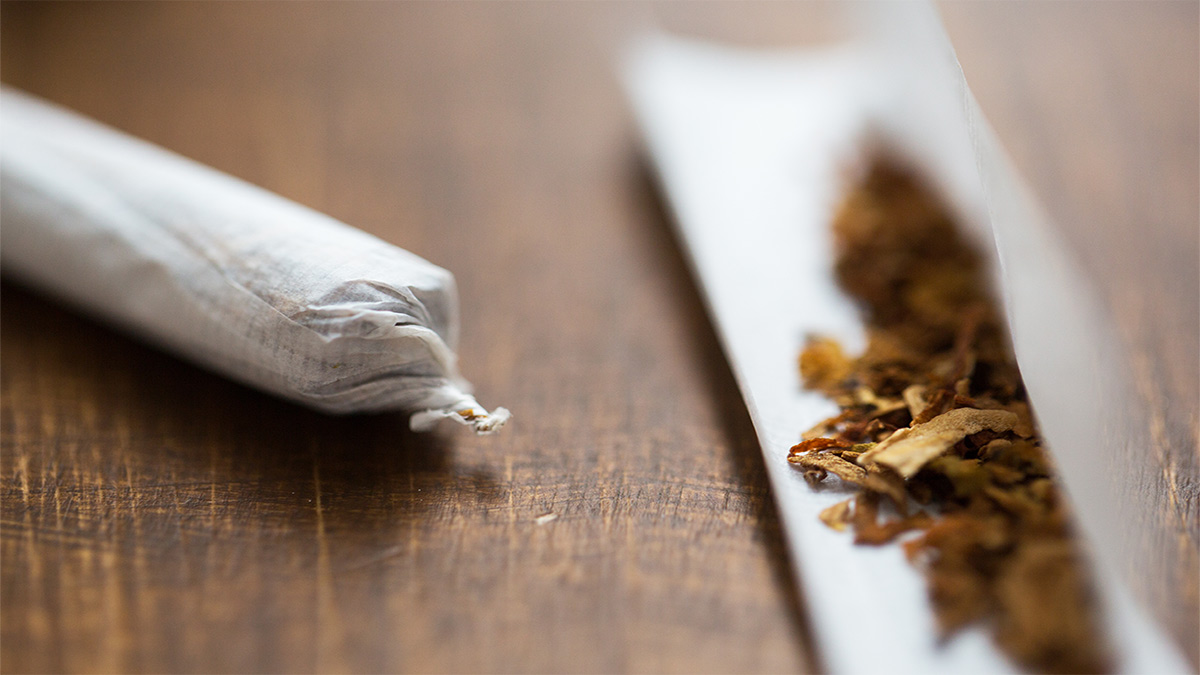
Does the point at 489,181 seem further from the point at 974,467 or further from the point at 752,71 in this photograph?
the point at 974,467

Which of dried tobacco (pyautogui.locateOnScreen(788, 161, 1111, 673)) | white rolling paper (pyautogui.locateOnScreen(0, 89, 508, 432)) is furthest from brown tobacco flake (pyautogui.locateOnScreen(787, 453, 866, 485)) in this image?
white rolling paper (pyautogui.locateOnScreen(0, 89, 508, 432))

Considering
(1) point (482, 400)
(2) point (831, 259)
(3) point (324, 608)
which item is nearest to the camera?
(3) point (324, 608)

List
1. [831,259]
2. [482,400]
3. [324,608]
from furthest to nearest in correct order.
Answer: [831,259] → [482,400] → [324,608]

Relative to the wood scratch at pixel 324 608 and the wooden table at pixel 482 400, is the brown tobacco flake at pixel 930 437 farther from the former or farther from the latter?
the wood scratch at pixel 324 608

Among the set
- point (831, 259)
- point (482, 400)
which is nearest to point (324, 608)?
point (482, 400)

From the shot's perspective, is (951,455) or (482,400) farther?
(482,400)

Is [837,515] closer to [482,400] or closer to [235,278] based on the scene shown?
[482,400]

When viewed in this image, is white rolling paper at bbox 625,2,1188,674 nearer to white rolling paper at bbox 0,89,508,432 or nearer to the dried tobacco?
the dried tobacco
